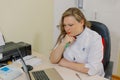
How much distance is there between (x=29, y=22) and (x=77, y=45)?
86cm

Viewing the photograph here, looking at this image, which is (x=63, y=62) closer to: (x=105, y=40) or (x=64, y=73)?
(x=64, y=73)

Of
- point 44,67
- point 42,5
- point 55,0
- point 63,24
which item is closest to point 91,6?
point 55,0

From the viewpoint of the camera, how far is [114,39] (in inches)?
111

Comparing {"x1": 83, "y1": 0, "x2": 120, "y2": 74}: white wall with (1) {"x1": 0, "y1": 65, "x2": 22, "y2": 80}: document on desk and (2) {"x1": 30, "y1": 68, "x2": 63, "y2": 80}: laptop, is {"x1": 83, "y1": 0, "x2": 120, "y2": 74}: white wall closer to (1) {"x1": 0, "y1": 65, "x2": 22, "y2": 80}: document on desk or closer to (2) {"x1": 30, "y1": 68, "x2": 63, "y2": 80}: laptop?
(2) {"x1": 30, "y1": 68, "x2": 63, "y2": 80}: laptop

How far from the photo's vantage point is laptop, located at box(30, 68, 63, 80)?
1396 mm

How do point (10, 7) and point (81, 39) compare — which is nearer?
point (81, 39)

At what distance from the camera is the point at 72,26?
1.66 metres

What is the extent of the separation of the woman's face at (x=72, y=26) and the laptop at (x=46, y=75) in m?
0.38

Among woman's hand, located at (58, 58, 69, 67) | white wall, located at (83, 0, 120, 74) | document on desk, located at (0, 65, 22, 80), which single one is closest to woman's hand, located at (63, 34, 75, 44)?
woman's hand, located at (58, 58, 69, 67)

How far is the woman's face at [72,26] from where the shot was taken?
1.66 metres

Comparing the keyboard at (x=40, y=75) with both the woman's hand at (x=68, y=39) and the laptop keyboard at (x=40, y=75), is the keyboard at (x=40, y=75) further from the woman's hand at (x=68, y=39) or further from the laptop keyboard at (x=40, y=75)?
the woman's hand at (x=68, y=39)

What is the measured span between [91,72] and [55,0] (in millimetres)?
1495

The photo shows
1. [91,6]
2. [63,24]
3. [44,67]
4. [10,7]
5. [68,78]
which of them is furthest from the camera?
[91,6]

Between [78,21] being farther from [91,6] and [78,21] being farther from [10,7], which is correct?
[91,6]
